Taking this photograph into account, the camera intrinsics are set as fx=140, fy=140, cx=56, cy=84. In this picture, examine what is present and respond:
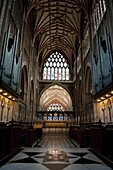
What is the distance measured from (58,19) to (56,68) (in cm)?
1177

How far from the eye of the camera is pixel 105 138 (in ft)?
19.9

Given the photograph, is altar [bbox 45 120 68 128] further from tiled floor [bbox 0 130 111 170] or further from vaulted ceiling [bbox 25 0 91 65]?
tiled floor [bbox 0 130 111 170]

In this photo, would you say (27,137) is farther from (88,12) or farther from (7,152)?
(88,12)

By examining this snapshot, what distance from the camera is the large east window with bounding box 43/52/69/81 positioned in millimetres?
33031

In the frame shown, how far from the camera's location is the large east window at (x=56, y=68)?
33031mm

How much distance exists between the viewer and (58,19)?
24547 mm

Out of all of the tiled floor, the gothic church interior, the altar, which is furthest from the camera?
the altar

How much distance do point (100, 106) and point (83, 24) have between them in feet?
44.9

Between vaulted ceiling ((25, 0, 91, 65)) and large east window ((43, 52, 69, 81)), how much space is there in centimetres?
485

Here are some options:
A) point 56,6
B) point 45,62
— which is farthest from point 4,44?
point 45,62

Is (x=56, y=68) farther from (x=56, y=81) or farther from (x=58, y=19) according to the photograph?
(x=58, y=19)

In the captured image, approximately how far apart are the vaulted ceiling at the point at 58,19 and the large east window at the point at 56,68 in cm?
485

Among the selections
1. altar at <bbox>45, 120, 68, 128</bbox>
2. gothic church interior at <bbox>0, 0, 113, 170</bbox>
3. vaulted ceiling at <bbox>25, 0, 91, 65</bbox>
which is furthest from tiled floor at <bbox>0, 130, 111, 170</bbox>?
altar at <bbox>45, 120, 68, 128</bbox>

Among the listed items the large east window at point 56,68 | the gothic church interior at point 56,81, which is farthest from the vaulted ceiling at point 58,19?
the large east window at point 56,68
